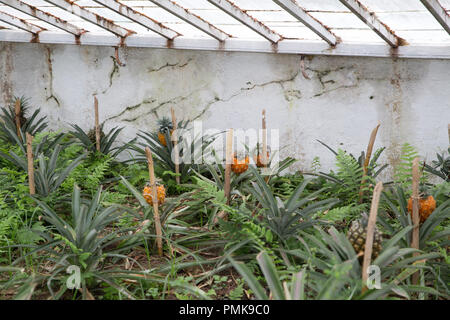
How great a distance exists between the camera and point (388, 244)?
1912mm

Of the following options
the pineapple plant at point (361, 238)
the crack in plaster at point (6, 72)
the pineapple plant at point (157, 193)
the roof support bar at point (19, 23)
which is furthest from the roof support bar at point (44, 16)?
the pineapple plant at point (361, 238)

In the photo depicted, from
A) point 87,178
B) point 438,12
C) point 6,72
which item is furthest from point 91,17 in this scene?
point 438,12

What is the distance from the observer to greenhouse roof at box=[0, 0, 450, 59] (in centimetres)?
292

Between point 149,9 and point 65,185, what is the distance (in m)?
1.56

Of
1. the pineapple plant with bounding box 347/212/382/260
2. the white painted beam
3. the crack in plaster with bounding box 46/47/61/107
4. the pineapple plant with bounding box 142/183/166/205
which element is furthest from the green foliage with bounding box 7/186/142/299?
the crack in plaster with bounding box 46/47/61/107

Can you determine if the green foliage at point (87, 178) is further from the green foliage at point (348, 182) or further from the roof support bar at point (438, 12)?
the roof support bar at point (438, 12)

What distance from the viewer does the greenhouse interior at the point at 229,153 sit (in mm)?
2111

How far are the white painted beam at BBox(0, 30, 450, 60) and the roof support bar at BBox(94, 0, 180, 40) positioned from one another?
0.10 m

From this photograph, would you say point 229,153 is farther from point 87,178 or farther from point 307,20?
point 87,178

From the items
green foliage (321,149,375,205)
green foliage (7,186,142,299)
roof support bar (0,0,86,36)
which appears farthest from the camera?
roof support bar (0,0,86,36)

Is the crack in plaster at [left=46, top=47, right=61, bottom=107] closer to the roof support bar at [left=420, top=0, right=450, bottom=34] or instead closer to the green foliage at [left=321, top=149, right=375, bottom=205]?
the green foliage at [left=321, top=149, right=375, bottom=205]
